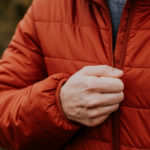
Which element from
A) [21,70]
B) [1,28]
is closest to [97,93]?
[21,70]

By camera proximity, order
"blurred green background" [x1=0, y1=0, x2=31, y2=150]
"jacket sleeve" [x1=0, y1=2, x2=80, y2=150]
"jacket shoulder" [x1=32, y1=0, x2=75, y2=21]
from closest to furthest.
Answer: "jacket sleeve" [x1=0, y1=2, x2=80, y2=150] < "jacket shoulder" [x1=32, y1=0, x2=75, y2=21] < "blurred green background" [x1=0, y1=0, x2=31, y2=150]

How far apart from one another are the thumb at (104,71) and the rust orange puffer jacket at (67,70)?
66mm

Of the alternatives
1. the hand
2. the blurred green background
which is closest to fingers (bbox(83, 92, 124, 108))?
the hand

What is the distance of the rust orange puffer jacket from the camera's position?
1.43 meters

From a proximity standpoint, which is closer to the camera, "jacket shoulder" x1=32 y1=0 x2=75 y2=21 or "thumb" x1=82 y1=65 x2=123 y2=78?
"thumb" x1=82 y1=65 x2=123 y2=78

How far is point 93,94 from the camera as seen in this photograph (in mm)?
1422

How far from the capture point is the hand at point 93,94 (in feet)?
4.56

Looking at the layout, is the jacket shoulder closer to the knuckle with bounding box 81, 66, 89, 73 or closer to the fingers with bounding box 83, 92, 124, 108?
the knuckle with bounding box 81, 66, 89, 73

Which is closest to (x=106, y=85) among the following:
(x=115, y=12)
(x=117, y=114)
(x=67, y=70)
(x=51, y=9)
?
(x=117, y=114)

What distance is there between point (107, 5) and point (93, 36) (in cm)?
18

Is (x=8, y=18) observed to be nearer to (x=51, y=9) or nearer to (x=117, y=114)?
(x=51, y=9)

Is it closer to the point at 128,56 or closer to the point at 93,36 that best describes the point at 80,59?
the point at 93,36

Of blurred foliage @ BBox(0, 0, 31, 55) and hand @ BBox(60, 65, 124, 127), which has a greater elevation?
hand @ BBox(60, 65, 124, 127)

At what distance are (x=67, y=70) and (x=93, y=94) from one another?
10.7 inches
